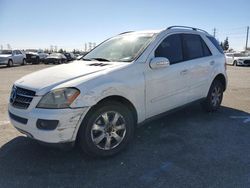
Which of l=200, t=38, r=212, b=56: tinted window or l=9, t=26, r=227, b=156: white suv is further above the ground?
l=200, t=38, r=212, b=56: tinted window

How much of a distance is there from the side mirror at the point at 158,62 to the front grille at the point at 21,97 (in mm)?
1757

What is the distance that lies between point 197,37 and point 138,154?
292 centimetres

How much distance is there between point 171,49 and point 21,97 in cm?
259

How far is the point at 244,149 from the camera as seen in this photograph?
4039 mm

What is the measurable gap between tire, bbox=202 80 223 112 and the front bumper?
3.35 metres

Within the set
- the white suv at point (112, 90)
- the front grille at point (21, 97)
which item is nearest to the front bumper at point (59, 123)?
the white suv at point (112, 90)

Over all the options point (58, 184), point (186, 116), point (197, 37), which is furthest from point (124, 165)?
point (197, 37)

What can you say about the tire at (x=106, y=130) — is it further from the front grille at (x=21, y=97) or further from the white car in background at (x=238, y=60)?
the white car in background at (x=238, y=60)

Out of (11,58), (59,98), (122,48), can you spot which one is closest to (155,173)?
(59,98)

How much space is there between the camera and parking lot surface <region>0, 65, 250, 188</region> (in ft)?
10.3

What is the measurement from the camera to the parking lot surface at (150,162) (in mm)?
3148

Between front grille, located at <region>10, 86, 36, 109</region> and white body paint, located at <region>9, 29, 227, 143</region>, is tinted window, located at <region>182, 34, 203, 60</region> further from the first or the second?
front grille, located at <region>10, 86, 36, 109</region>

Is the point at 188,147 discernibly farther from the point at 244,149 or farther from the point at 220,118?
the point at 220,118

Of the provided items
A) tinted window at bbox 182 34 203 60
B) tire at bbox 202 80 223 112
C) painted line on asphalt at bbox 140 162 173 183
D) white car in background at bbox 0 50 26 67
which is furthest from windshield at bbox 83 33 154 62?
white car in background at bbox 0 50 26 67
